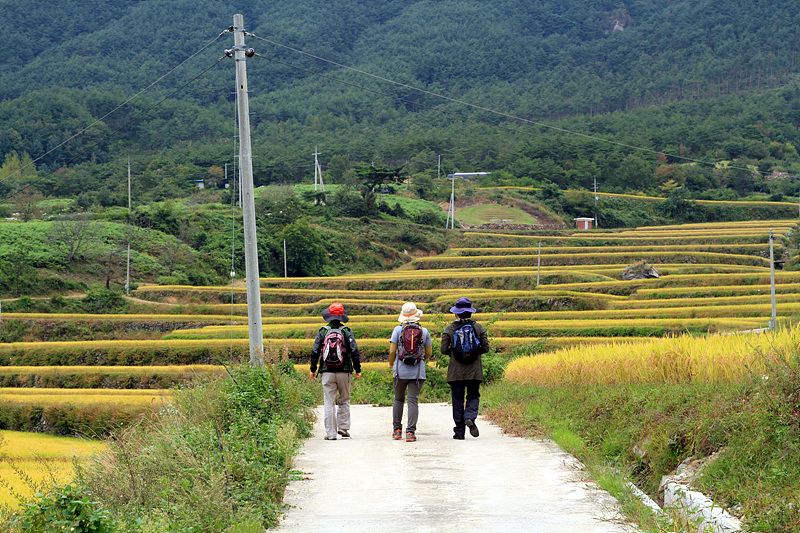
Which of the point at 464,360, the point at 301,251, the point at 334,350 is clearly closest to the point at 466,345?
the point at 464,360

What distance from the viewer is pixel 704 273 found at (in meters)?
48.2

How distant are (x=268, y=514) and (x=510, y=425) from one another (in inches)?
221

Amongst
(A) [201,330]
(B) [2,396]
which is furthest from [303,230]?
(B) [2,396]

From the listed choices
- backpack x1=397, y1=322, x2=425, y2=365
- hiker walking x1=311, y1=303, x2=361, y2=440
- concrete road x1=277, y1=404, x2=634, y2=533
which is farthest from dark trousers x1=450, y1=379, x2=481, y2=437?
hiker walking x1=311, y1=303, x2=361, y2=440

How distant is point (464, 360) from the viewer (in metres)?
10.5

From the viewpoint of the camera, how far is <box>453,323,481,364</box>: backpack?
10.4 m

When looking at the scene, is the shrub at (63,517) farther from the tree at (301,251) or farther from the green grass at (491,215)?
the green grass at (491,215)

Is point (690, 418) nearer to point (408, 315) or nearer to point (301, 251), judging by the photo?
point (408, 315)

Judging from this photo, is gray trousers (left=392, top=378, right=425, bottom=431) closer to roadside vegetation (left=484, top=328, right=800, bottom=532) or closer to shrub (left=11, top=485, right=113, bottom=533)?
roadside vegetation (left=484, top=328, right=800, bottom=532)

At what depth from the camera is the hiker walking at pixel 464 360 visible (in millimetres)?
10367

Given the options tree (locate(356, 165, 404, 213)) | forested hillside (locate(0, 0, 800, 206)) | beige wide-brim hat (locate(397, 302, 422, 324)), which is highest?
forested hillside (locate(0, 0, 800, 206))

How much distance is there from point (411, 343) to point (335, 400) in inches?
52.6

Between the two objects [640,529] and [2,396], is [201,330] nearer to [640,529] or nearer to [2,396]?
[2,396]

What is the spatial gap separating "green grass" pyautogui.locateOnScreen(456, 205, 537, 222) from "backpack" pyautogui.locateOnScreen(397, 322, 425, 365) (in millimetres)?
76874
